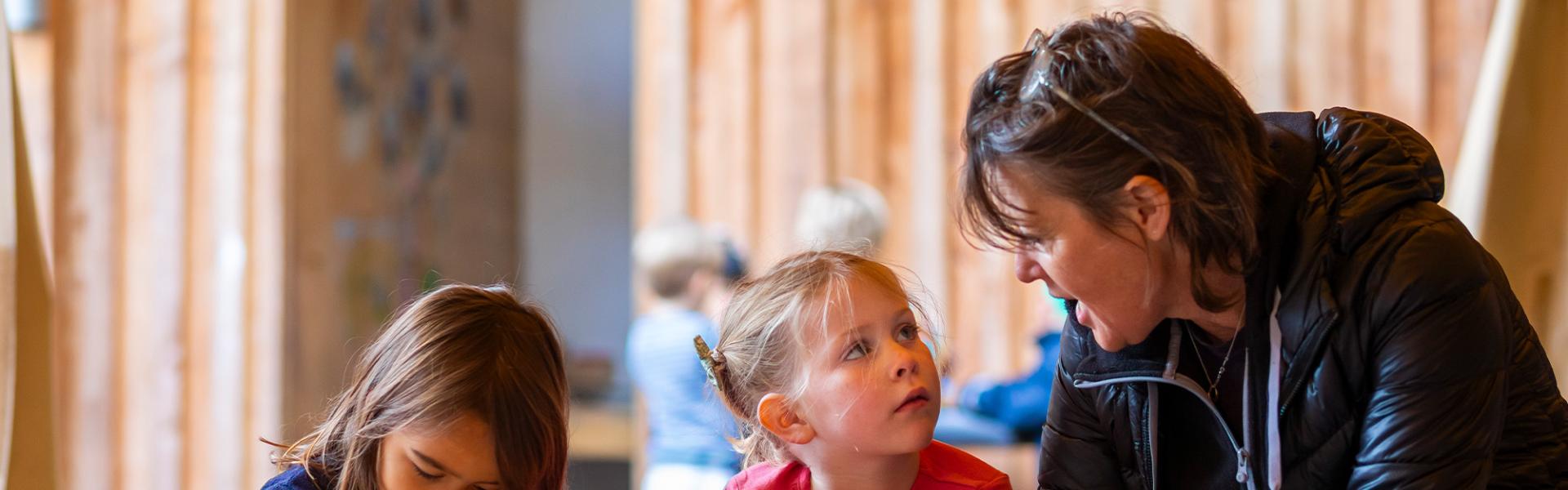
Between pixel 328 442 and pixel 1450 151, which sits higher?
pixel 1450 151

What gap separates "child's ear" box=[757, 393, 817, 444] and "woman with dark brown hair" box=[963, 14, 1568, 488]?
1.33 feet

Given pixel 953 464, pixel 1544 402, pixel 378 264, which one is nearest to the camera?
pixel 1544 402

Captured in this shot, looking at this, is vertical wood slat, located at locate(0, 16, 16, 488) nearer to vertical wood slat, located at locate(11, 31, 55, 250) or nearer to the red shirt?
the red shirt

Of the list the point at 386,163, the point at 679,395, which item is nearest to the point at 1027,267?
the point at 679,395

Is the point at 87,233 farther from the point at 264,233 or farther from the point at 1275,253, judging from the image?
the point at 1275,253

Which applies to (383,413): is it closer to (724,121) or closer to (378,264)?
(724,121)

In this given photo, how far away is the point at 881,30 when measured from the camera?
15.0 feet

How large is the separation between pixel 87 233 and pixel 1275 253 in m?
3.82

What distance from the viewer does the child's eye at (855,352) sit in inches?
66.5

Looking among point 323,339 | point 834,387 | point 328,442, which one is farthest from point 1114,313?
point 323,339

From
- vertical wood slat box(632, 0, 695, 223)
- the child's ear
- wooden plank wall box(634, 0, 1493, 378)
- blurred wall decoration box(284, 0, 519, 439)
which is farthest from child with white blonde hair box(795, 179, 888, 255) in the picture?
the child's ear

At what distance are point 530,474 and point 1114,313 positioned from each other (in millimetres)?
744

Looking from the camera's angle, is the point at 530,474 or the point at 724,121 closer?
the point at 530,474

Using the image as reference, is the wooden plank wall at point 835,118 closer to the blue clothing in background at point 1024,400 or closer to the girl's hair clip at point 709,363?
the blue clothing in background at point 1024,400
